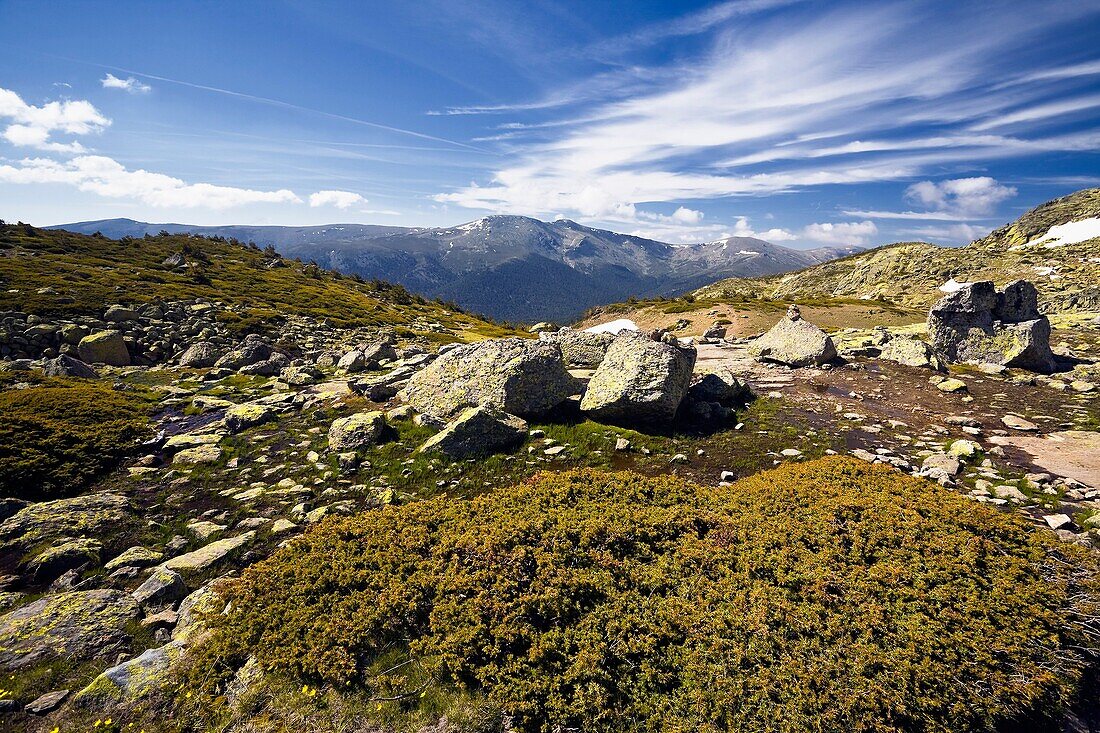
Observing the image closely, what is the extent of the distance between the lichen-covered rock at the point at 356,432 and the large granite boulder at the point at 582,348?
10.5m

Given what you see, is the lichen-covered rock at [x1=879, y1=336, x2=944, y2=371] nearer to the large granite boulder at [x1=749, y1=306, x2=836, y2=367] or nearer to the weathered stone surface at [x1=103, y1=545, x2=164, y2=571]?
the large granite boulder at [x1=749, y1=306, x2=836, y2=367]

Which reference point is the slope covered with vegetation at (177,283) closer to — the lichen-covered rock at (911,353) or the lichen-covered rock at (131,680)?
the lichen-covered rock at (131,680)

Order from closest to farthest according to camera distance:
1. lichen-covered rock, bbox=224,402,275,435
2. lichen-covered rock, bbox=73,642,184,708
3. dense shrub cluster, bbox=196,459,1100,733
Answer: dense shrub cluster, bbox=196,459,1100,733 < lichen-covered rock, bbox=73,642,184,708 < lichen-covered rock, bbox=224,402,275,435

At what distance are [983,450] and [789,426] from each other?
19.8ft

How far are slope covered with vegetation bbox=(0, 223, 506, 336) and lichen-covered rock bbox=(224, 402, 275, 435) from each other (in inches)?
1046

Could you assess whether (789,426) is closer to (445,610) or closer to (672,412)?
(672,412)

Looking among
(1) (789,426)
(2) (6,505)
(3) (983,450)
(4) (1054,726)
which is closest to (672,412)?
(1) (789,426)

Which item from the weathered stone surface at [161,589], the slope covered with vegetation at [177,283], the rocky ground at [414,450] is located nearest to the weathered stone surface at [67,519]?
the rocky ground at [414,450]

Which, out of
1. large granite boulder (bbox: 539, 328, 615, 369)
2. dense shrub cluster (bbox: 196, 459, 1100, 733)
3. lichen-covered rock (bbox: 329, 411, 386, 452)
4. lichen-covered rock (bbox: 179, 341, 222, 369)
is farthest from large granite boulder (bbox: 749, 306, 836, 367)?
lichen-covered rock (bbox: 179, 341, 222, 369)

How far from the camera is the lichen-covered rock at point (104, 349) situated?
26.6m

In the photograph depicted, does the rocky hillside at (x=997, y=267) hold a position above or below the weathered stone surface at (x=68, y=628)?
above

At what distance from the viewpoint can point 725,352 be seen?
3522 cm

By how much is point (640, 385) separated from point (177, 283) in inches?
2417

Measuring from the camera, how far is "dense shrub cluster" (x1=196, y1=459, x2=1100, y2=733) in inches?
212
